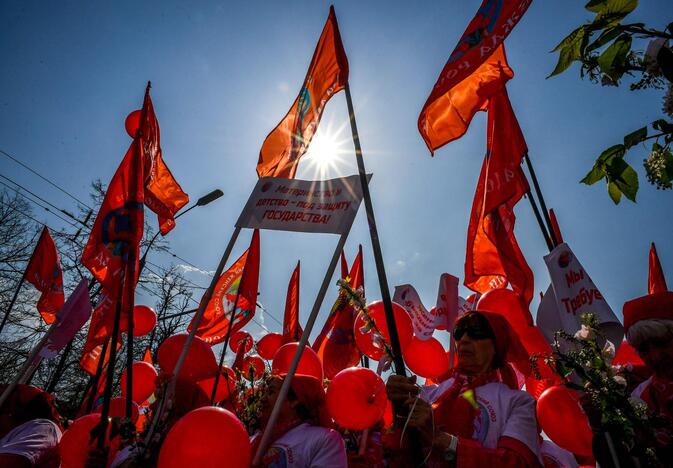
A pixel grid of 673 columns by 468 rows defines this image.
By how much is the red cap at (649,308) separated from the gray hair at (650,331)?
0.05m

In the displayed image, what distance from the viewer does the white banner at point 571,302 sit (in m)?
2.76

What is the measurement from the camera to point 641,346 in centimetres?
252

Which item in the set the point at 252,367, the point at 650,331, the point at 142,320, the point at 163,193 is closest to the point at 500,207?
the point at 650,331

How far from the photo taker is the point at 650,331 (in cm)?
248

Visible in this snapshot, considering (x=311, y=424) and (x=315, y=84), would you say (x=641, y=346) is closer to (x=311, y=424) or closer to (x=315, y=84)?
(x=311, y=424)

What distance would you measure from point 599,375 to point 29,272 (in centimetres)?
823

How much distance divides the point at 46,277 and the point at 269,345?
4.74 metres

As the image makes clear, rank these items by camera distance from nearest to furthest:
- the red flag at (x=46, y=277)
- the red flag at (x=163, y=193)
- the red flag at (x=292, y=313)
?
the red flag at (x=163, y=193) < the red flag at (x=46, y=277) < the red flag at (x=292, y=313)

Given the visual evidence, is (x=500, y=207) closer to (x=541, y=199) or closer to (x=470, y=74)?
(x=541, y=199)

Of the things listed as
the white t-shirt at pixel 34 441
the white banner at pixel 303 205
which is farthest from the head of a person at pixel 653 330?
the white t-shirt at pixel 34 441

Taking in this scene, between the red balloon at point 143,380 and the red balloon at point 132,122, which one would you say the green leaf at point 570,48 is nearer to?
the red balloon at point 132,122

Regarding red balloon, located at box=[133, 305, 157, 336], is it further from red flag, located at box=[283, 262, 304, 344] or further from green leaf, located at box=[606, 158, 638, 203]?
green leaf, located at box=[606, 158, 638, 203]

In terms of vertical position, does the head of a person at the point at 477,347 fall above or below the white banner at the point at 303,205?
below

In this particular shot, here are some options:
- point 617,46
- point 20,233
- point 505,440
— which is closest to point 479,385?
point 505,440
